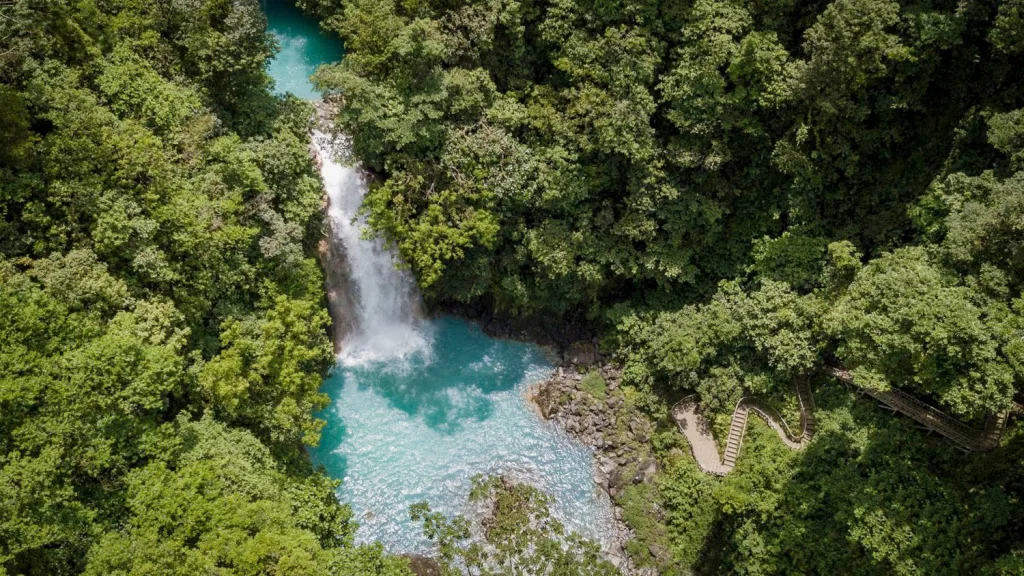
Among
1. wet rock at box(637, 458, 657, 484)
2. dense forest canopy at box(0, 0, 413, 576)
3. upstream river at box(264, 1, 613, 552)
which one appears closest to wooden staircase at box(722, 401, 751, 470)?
wet rock at box(637, 458, 657, 484)

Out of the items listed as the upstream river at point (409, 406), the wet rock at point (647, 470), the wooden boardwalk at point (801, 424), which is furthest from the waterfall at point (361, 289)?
the wooden boardwalk at point (801, 424)

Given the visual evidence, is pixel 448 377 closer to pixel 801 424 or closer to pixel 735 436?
pixel 735 436

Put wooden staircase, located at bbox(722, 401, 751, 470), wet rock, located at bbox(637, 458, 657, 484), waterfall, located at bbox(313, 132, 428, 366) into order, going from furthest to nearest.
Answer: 1. waterfall, located at bbox(313, 132, 428, 366)
2. wet rock, located at bbox(637, 458, 657, 484)
3. wooden staircase, located at bbox(722, 401, 751, 470)

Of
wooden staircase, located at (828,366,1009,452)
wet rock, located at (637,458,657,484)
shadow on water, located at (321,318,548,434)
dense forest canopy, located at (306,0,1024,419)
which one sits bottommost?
wet rock, located at (637,458,657,484)

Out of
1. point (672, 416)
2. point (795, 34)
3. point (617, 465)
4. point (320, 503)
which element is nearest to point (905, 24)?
point (795, 34)

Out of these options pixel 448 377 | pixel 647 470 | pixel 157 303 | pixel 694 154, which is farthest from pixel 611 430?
pixel 157 303

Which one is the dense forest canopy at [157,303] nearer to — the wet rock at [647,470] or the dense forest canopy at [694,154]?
the dense forest canopy at [694,154]

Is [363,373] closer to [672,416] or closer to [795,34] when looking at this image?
[672,416]

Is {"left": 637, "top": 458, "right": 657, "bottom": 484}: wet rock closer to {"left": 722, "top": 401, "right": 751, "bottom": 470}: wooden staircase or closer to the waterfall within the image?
{"left": 722, "top": 401, "right": 751, "bottom": 470}: wooden staircase
